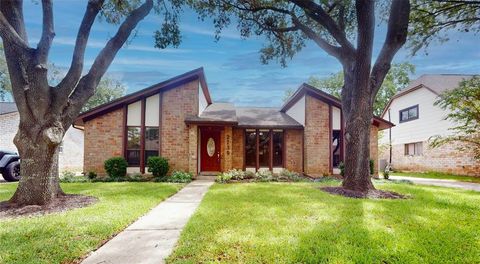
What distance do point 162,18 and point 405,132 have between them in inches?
845

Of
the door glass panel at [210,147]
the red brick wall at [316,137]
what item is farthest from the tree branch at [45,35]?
the red brick wall at [316,137]

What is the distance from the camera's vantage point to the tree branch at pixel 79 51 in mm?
6324

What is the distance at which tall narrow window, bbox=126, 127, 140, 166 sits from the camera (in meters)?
13.3

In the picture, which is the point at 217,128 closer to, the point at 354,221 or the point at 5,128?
the point at 354,221

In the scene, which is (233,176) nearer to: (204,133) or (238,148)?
(238,148)

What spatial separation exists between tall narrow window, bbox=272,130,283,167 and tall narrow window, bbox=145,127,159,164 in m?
6.45

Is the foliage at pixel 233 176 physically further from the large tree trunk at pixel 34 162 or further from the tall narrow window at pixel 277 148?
the large tree trunk at pixel 34 162

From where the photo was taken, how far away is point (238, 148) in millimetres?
14977

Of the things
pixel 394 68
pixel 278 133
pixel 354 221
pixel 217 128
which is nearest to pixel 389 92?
Answer: pixel 394 68

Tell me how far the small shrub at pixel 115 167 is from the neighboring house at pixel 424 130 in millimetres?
19358

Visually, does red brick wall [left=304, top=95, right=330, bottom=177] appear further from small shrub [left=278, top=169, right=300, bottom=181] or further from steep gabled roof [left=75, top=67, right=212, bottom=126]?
steep gabled roof [left=75, top=67, right=212, bottom=126]

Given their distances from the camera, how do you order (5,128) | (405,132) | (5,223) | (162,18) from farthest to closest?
1. (405,132)
2. (5,128)
3. (162,18)
4. (5,223)

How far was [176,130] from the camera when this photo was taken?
13.4 m

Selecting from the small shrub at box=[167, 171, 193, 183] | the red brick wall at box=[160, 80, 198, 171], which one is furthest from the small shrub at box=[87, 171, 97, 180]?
the small shrub at box=[167, 171, 193, 183]
